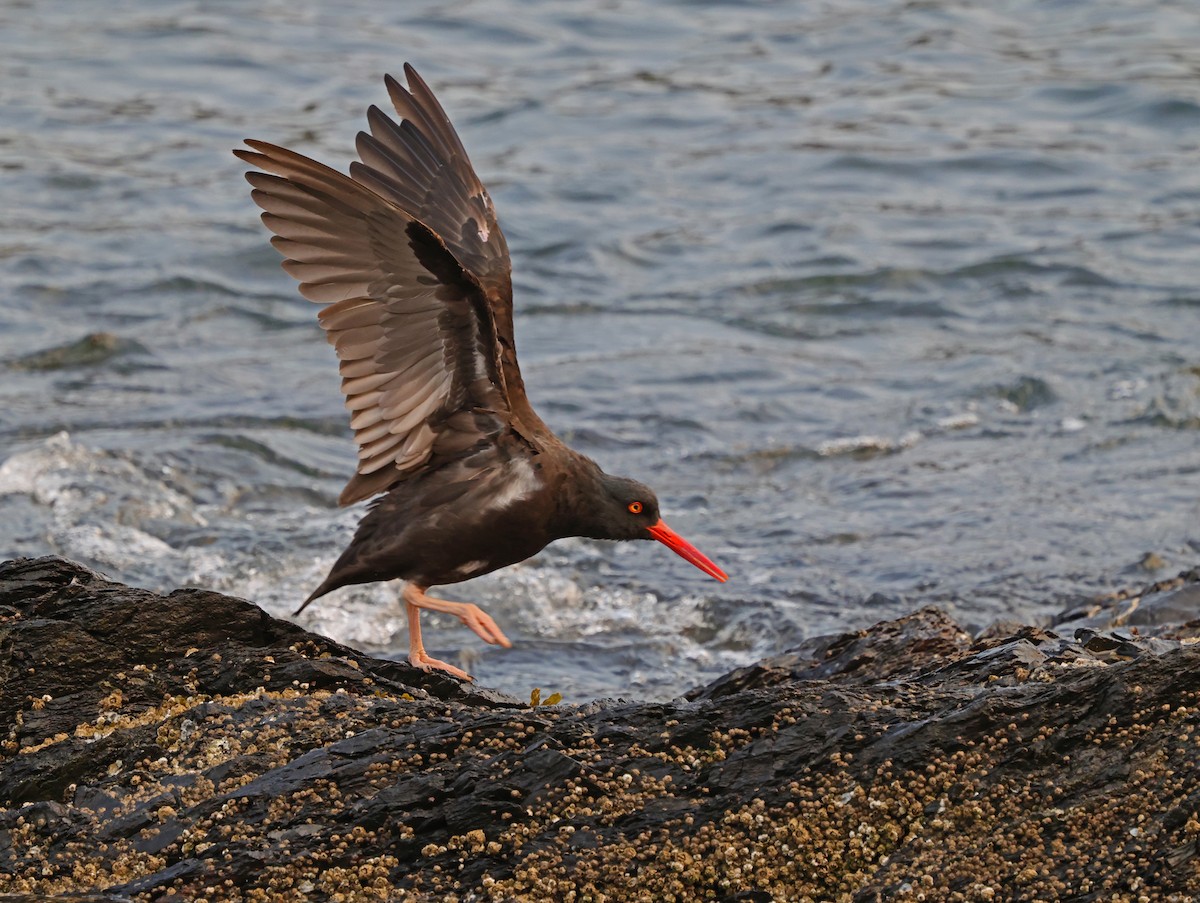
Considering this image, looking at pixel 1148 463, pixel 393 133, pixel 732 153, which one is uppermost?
pixel 393 133

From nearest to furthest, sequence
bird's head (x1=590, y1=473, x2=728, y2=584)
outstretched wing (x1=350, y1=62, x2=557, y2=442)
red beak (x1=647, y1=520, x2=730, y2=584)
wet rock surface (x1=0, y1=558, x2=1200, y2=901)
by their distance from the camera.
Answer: wet rock surface (x1=0, y1=558, x2=1200, y2=901) → bird's head (x1=590, y1=473, x2=728, y2=584) → red beak (x1=647, y1=520, x2=730, y2=584) → outstretched wing (x1=350, y1=62, x2=557, y2=442)

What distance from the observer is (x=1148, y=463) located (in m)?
9.19

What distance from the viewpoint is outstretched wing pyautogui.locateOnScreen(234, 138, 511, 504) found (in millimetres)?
4949

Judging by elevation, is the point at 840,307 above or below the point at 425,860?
below

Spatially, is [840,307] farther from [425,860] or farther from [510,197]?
[425,860]

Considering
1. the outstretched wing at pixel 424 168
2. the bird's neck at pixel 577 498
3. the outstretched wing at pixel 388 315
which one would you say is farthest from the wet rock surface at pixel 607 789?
the outstretched wing at pixel 424 168

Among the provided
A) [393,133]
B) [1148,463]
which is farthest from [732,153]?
[393,133]

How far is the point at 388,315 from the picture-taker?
205 inches

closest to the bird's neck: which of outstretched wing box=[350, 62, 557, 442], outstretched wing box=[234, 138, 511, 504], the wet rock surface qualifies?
outstretched wing box=[234, 138, 511, 504]

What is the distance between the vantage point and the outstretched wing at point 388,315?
495 cm

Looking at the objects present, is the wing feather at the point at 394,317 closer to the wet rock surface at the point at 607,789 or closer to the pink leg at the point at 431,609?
the pink leg at the point at 431,609

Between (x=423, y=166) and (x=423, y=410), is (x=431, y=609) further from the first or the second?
(x=423, y=166)

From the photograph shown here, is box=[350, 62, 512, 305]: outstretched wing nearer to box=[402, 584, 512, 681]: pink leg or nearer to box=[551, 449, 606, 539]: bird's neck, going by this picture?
box=[551, 449, 606, 539]: bird's neck

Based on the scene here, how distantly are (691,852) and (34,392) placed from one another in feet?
26.7
